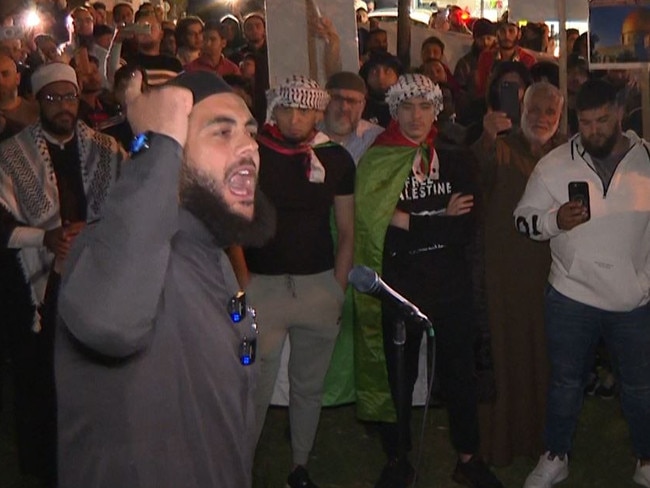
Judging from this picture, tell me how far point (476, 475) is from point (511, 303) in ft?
2.82

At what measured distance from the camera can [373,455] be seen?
5.72 meters

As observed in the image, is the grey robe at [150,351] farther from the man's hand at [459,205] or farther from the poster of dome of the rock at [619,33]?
the poster of dome of the rock at [619,33]

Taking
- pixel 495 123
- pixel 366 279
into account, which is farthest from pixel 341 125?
pixel 366 279

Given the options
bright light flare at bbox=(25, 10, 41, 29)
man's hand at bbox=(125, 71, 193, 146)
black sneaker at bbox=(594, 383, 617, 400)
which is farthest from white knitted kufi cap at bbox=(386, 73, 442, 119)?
bright light flare at bbox=(25, 10, 41, 29)

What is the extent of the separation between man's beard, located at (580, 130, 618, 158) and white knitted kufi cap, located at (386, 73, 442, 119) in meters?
0.76

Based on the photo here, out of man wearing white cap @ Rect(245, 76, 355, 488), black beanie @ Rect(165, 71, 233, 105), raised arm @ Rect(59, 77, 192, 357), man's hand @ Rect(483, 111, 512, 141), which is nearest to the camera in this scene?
raised arm @ Rect(59, 77, 192, 357)

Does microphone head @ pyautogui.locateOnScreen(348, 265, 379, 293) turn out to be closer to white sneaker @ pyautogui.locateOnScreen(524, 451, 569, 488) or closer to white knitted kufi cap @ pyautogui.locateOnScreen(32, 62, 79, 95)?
white sneaker @ pyautogui.locateOnScreen(524, 451, 569, 488)

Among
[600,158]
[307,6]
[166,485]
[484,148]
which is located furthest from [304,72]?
[166,485]

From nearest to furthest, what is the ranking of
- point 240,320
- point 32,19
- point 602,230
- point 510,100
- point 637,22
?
point 240,320 → point 602,230 → point 510,100 → point 637,22 → point 32,19

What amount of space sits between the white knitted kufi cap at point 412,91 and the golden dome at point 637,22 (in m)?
1.88

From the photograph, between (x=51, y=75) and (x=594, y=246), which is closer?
(x=594, y=246)

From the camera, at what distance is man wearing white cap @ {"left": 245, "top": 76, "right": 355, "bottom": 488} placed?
4.86 meters

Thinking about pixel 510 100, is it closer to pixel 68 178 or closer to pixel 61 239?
pixel 68 178

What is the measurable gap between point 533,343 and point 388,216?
1.04 meters
